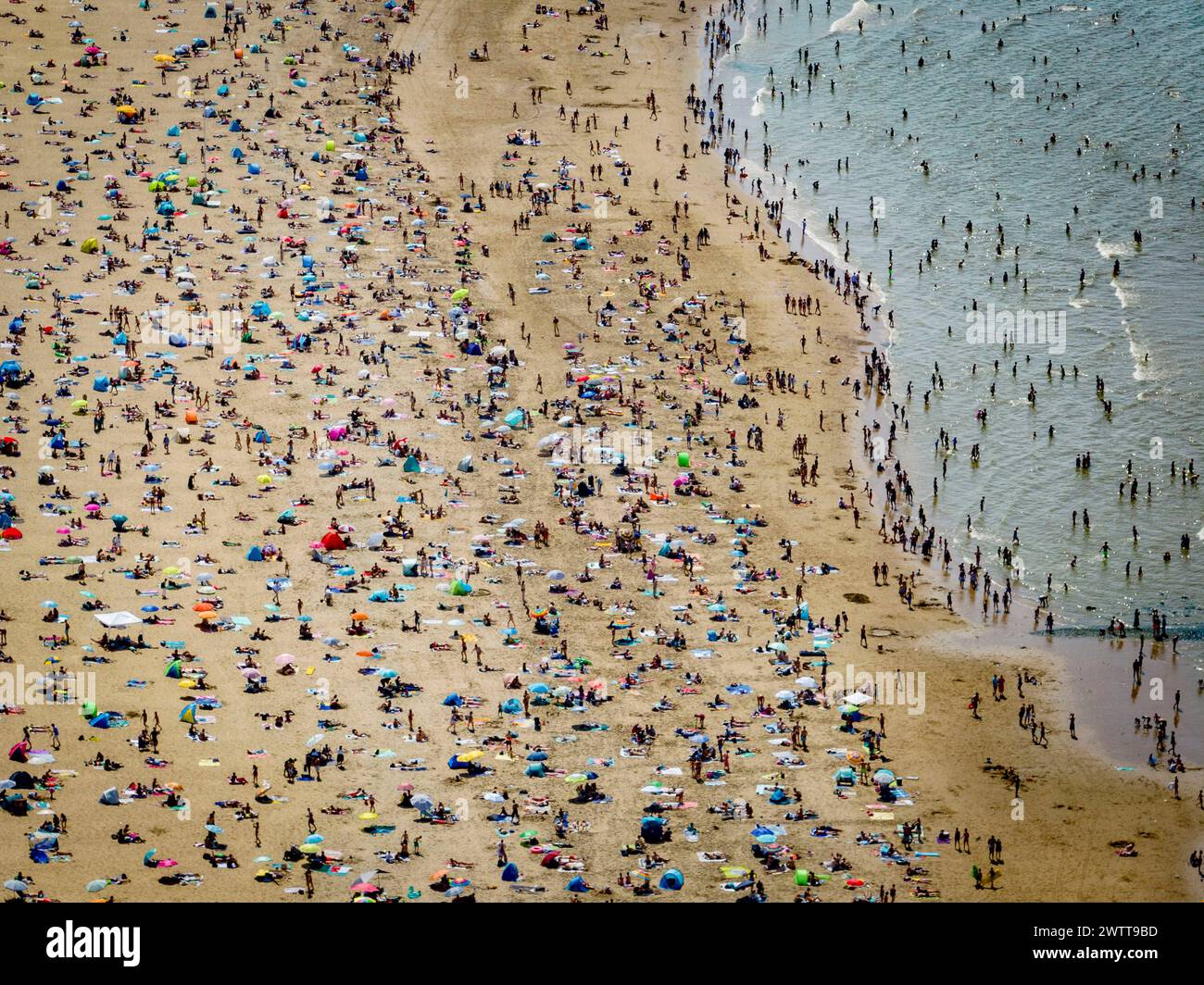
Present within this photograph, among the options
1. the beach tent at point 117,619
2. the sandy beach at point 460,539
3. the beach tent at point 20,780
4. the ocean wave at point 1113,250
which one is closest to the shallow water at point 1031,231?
Result: the ocean wave at point 1113,250

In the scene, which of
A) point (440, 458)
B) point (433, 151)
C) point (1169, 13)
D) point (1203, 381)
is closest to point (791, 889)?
point (440, 458)

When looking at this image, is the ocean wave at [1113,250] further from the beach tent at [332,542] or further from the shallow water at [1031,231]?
the beach tent at [332,542]

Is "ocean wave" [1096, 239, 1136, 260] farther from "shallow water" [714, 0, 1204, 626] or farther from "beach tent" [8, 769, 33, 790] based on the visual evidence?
"beach tent" [8, 769, 33, 790]

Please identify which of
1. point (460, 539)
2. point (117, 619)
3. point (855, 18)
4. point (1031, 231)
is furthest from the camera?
point (855, 18)

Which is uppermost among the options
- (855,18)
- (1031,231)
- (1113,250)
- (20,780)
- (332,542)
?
(855,18)

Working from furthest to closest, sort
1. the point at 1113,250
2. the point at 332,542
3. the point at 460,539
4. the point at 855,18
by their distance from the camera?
the point at 855,18, the point at 1113,250, the point at 460,539, the point at 332,542

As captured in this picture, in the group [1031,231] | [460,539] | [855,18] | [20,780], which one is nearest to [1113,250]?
[1031,231]

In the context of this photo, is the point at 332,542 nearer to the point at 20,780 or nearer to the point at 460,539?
the point at 460,539

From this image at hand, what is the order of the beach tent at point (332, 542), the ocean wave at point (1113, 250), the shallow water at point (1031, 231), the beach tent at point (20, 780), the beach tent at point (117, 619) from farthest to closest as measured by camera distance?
the ocean wave at point (1113, 250)
the shallow water at point (1031, 231)
the beach tent at point (332, 542)
the beach tent at point (117, 619)
the beach tent at point (20, 780)
